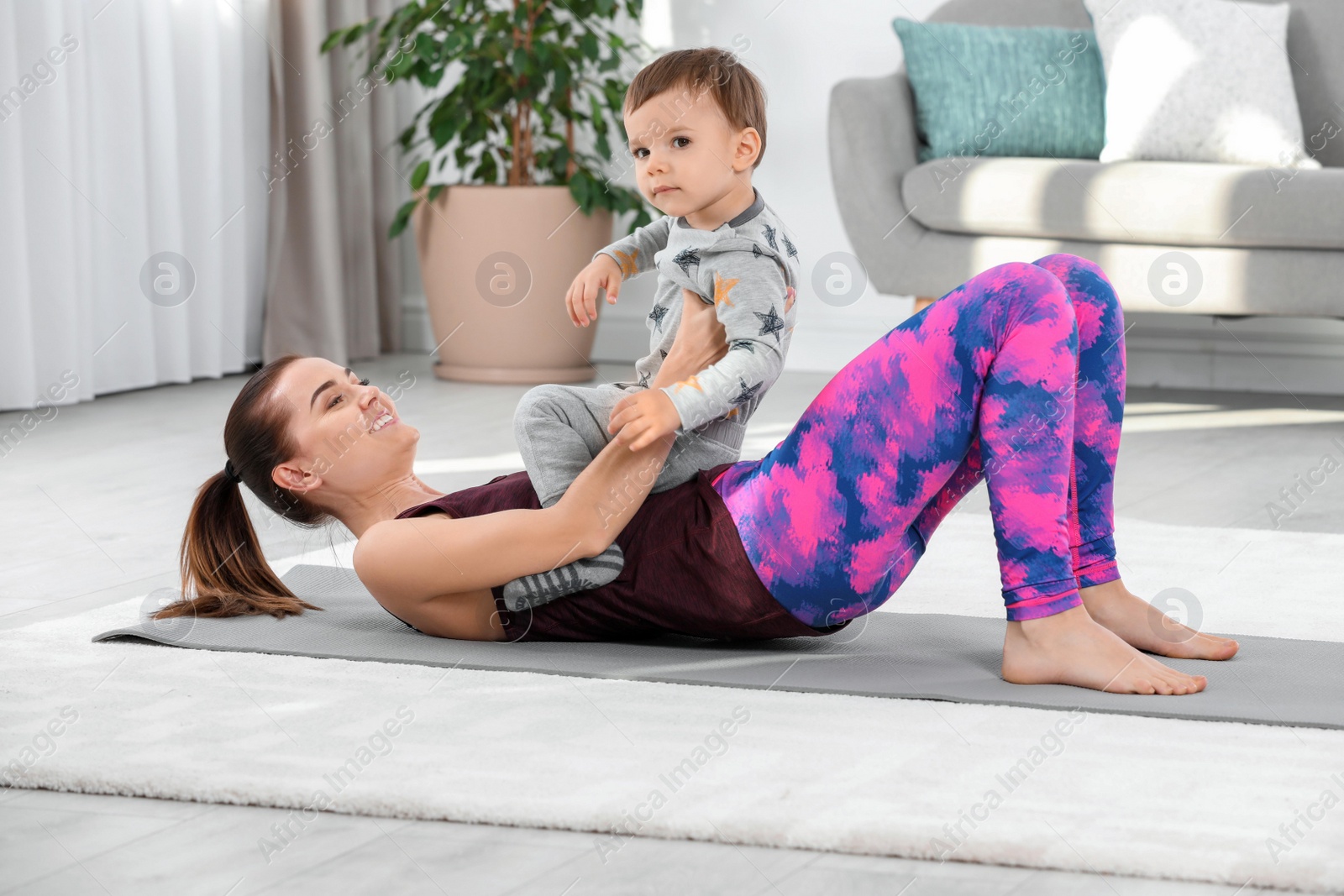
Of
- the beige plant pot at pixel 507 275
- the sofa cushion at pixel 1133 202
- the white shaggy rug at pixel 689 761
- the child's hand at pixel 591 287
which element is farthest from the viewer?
the beige plant pot at pixel 507 275

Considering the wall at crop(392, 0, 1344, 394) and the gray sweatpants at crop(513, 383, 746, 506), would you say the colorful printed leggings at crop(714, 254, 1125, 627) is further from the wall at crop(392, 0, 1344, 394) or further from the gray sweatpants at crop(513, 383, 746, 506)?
the wall at crop(392, 0, 1344, 394)

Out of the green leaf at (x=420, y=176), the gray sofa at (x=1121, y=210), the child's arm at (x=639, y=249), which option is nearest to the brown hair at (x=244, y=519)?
the child's arm at (x=639, y=249)

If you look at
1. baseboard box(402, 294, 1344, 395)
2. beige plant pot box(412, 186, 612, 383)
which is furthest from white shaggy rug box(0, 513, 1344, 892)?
baseboard box(402, 294, 1344, 395)

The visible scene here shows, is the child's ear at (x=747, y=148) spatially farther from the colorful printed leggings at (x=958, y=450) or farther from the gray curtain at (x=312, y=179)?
the gray curtain at (x=312, y=179)

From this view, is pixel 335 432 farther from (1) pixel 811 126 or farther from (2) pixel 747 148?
(1) pixel 811 126

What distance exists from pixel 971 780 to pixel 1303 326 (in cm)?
304

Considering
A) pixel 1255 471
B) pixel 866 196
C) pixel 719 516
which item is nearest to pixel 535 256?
pixel 866 196

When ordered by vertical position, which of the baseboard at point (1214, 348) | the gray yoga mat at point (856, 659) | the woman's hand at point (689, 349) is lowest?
the baseboard at point (1214, 348)

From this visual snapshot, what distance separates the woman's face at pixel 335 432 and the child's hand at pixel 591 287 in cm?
20

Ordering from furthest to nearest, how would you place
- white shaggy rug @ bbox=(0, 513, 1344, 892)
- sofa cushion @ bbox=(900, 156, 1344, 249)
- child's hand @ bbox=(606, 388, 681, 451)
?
sofa cushion @ bbox=(900, 156, 1344, 249), child's hand @ bbox=(606, 388, 681, 451), white shaggy rug @ bbox=(0, 513, 1344, 892)

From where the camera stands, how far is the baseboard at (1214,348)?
369 cm

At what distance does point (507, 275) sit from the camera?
12.6ft

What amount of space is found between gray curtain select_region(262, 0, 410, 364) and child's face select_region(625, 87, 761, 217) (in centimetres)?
277

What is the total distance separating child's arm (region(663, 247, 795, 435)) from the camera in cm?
123
